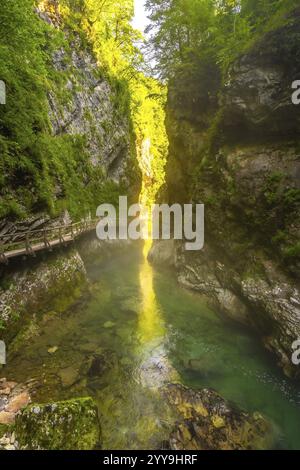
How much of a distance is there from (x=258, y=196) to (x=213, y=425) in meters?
9.27

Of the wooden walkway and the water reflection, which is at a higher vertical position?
the wooden walkway

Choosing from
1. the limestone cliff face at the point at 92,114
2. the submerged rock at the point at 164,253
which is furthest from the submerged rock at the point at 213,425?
the limestone cliff face at the point at 92,114

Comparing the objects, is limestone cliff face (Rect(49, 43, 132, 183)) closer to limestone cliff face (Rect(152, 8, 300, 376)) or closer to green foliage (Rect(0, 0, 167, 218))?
green foliage (Rect(0, 0, 167, 218))

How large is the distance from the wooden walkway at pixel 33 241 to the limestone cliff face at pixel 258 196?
860 centimetres

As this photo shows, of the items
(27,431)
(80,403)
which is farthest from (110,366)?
(27,431)

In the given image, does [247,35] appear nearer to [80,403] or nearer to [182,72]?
[182,72]

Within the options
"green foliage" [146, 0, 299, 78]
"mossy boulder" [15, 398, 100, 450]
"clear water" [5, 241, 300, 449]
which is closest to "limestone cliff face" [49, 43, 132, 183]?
"green foliage" [146, 0, 299, 78]

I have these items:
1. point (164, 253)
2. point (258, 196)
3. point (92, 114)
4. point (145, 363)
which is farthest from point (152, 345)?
point (92, 114)

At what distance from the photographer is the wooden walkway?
11770mm

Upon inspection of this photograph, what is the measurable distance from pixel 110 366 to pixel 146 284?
32.2 feet

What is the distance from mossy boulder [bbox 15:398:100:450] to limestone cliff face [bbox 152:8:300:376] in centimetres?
736

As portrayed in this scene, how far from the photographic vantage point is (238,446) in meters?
7.65

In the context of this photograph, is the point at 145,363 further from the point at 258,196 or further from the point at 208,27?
the point at 208,27

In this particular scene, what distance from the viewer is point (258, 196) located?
12.9m
